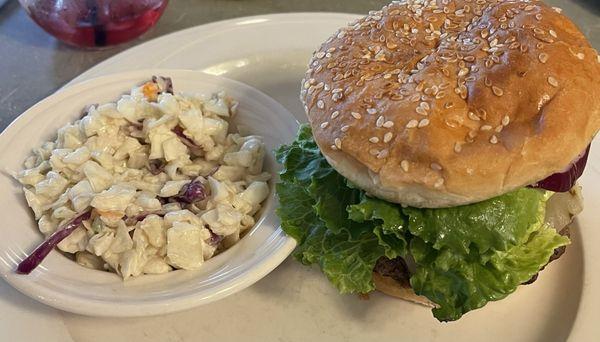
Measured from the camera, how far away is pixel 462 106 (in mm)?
1325

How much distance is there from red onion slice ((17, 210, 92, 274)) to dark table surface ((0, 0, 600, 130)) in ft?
2.81

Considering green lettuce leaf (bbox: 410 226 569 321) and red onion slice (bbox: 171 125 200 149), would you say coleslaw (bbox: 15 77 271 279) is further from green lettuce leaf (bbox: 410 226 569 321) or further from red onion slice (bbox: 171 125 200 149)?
green lettuce leaf (bbox: 410 226 569 321)

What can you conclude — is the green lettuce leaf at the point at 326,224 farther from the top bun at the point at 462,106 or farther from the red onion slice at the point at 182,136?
the red onion slice at the point at 182,136

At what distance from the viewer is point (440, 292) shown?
55.9 inches

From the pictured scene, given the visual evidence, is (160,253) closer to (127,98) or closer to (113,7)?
(127,98)

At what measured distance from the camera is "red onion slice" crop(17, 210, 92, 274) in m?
1.43

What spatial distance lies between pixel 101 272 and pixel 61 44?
1443 millimetres

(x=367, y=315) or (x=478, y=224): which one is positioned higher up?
(x=478, y=224)

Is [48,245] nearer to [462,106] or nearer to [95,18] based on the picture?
[462,106]

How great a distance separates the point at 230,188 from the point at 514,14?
0.84 metres

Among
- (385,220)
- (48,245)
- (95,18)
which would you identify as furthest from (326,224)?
(95,18)

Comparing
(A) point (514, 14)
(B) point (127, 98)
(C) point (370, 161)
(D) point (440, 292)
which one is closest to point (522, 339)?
(D) point (440, 292)

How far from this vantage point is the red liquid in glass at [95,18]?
231cm

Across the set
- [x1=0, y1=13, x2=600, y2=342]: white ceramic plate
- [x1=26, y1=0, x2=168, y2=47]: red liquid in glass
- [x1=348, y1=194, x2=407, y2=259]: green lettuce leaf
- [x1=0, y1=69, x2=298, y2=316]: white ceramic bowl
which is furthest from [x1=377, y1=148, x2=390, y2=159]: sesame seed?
[x1=26, y1=0, x2=168, y2=47]: red liquid in glass
